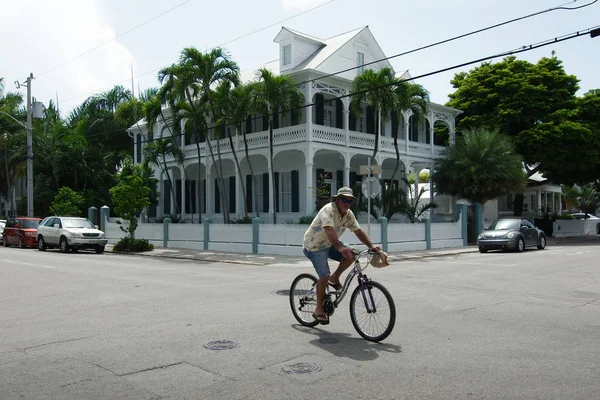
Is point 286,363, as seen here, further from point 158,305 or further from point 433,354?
point 158,305

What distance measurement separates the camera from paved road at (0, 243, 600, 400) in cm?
477

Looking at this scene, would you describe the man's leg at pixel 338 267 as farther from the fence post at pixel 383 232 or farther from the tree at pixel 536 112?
the tree at pixel 536 112

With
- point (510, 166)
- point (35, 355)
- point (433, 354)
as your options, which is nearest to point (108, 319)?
point (35, 355)

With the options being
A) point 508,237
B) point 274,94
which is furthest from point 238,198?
point 508,237

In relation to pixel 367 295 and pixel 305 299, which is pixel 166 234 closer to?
pixel 305 299

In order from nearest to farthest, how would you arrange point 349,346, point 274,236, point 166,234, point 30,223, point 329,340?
point 349,346 → point 329,340 → point 274,236 → point 166,234 → point 30,223

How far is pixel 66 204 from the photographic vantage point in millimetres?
30312

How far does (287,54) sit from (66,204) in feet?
47.7

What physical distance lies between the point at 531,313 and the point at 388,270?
6.93 metres

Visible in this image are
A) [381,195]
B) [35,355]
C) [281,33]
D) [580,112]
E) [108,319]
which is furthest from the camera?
[580,112]

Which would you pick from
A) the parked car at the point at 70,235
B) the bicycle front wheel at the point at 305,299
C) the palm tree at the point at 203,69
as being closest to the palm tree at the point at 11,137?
the parked car at the point at 70,235

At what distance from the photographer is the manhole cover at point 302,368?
5.21 m

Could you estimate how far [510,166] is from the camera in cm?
2888

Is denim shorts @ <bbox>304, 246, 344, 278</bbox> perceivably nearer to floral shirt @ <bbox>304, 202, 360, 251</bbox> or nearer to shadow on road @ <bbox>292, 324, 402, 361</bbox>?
floral shirt @ <bbox>304, 202, 360, 251</bbox>
